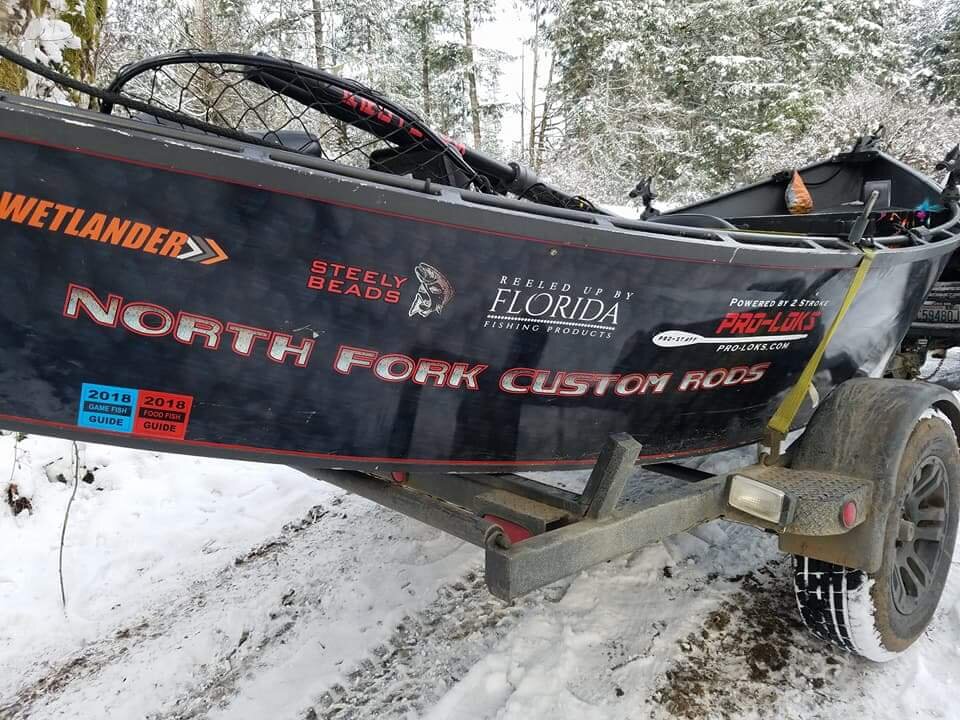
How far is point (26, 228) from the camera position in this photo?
4.56ft

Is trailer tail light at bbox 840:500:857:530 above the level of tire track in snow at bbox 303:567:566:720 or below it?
above

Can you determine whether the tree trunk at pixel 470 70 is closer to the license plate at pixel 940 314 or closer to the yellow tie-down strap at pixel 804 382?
the license plate at pixel 940 314

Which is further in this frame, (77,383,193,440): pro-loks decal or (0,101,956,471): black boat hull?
(77,383,193,440): pro-loks decal

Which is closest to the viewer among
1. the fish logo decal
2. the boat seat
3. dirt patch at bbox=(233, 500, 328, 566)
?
the fish logo decal

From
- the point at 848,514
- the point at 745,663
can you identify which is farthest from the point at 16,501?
the point at 848,514

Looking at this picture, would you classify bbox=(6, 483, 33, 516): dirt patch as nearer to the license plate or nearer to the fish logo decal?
the fish logo decal

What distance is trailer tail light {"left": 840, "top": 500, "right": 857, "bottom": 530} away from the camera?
81.7 inches

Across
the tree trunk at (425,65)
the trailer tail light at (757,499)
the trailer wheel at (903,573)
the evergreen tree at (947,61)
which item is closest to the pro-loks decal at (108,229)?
the trailer tail light at (757,499)

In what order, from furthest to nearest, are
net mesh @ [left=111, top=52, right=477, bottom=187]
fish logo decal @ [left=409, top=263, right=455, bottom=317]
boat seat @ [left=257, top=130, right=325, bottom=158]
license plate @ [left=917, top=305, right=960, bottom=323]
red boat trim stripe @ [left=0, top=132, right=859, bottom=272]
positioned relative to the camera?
license plate @ [left=917, top=305, right=960, bottom=323] < boat seat @ [left=257, top=130, right=325, bottom=158] < net mesh @ [left=111, top=52, right=477, bottom=187] < fish logo decal @ [left=409, top=263, right=455, bottom=317] < red boat trim stripe @ [left=0, top=132, right=859, bottom=272]

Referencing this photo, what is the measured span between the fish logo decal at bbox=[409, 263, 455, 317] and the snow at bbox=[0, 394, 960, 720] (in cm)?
149

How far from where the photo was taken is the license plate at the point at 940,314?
4.34 metres

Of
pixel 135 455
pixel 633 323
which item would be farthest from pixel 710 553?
pixel 135 455

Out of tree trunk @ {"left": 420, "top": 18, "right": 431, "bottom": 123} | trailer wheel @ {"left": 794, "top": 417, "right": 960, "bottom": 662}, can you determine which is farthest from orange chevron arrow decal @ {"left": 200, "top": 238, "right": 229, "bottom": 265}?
tree trunk @ {"left": 420, "top": 18, "right": 431, "bottom": 123}

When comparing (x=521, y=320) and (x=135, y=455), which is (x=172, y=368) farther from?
(x=135, y=455)
